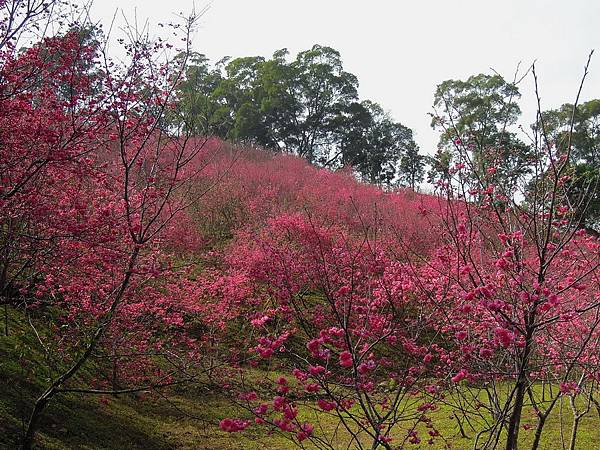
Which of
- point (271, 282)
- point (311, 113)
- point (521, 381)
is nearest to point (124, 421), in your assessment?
point (271, 282)

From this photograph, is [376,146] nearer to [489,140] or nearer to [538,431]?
[489,140]

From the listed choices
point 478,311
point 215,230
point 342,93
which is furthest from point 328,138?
point 478,311

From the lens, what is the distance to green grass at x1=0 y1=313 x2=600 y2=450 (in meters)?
5.54

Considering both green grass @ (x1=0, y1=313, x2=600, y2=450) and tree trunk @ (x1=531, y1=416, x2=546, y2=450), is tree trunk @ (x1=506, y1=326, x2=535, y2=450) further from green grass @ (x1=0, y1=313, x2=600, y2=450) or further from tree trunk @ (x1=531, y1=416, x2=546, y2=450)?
green grass @ (x1=0, y1=313, x2=600, y2=450)

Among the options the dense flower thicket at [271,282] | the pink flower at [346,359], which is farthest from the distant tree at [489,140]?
the pink flower at [346,359]

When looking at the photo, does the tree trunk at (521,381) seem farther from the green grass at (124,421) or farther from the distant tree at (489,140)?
the green grass at (124,421)

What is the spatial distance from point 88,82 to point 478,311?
160 inches

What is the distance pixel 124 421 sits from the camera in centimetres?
719

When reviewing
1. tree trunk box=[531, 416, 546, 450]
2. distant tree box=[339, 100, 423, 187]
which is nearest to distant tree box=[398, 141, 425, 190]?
distant tree box=[339, 100, 423, 187]

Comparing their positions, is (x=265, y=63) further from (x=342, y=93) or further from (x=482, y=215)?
(x=482, y=215)

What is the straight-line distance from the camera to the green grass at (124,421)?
18.2 feet

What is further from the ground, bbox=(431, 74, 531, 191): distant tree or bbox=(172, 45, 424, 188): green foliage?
bbox=(172, 45, 424, 188): green foliage

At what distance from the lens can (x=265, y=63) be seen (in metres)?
32.0

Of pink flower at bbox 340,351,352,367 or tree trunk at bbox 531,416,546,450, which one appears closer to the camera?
pink flower at bbox 340,351,352,367
